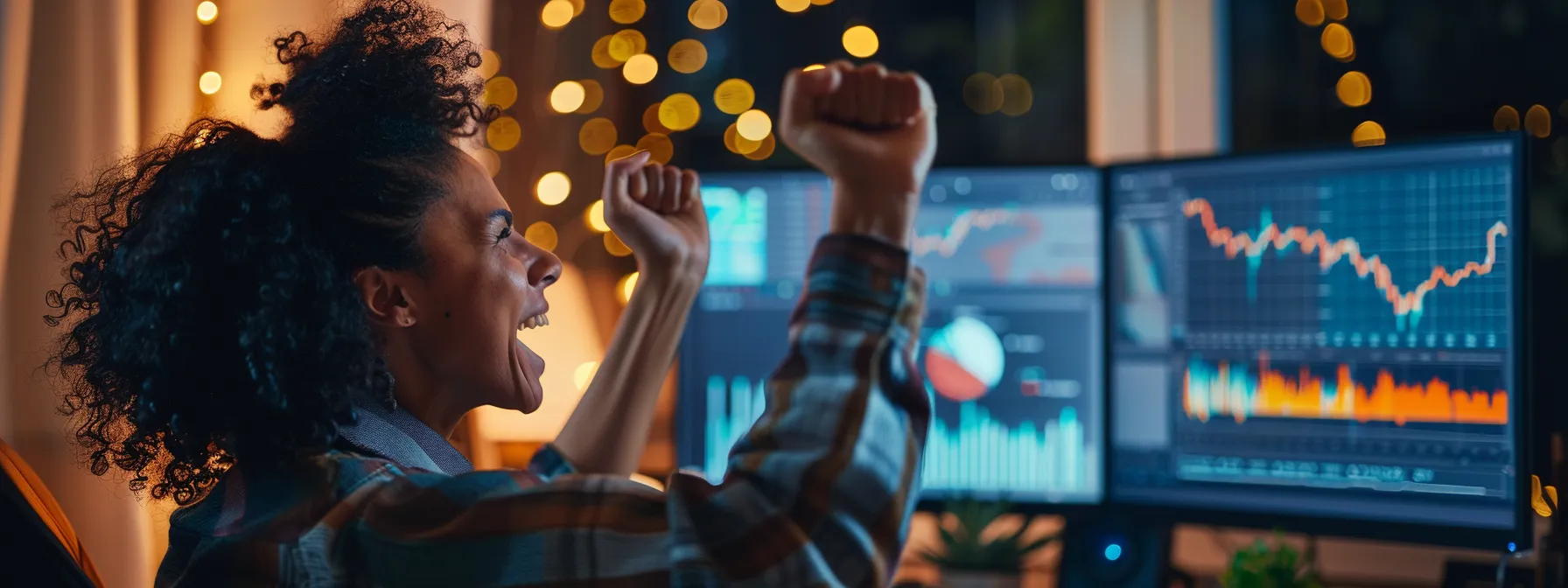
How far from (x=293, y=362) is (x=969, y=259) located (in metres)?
0.87

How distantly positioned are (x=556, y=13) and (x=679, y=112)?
0.76 feet

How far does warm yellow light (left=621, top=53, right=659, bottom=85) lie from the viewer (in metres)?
1.75

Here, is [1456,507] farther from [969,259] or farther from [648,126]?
[648,126]

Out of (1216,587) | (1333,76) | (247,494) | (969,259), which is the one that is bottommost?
(1216,587)

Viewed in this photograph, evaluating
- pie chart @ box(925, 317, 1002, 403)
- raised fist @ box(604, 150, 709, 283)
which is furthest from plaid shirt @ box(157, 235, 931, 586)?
pie chart @ box(925, 317, 1002, 403)

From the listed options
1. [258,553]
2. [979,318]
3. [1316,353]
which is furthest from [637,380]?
[1316,353]

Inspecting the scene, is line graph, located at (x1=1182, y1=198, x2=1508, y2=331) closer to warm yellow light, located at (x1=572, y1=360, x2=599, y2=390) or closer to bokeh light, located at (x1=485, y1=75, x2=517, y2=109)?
warm yellow light, located at (x1=572, y1=360, x2=599, y2=390)

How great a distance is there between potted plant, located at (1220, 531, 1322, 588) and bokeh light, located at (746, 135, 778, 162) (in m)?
0.89

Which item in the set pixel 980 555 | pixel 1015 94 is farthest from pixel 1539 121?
pixel 980 555

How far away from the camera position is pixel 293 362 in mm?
556

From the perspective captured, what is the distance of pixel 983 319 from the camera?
1285 mm

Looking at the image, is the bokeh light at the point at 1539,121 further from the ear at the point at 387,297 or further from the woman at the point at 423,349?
the ear at the point at 387,297

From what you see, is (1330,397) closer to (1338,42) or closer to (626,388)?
(1338,42)

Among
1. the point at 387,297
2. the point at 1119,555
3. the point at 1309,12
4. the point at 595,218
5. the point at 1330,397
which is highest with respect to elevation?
the point at 1309,12
